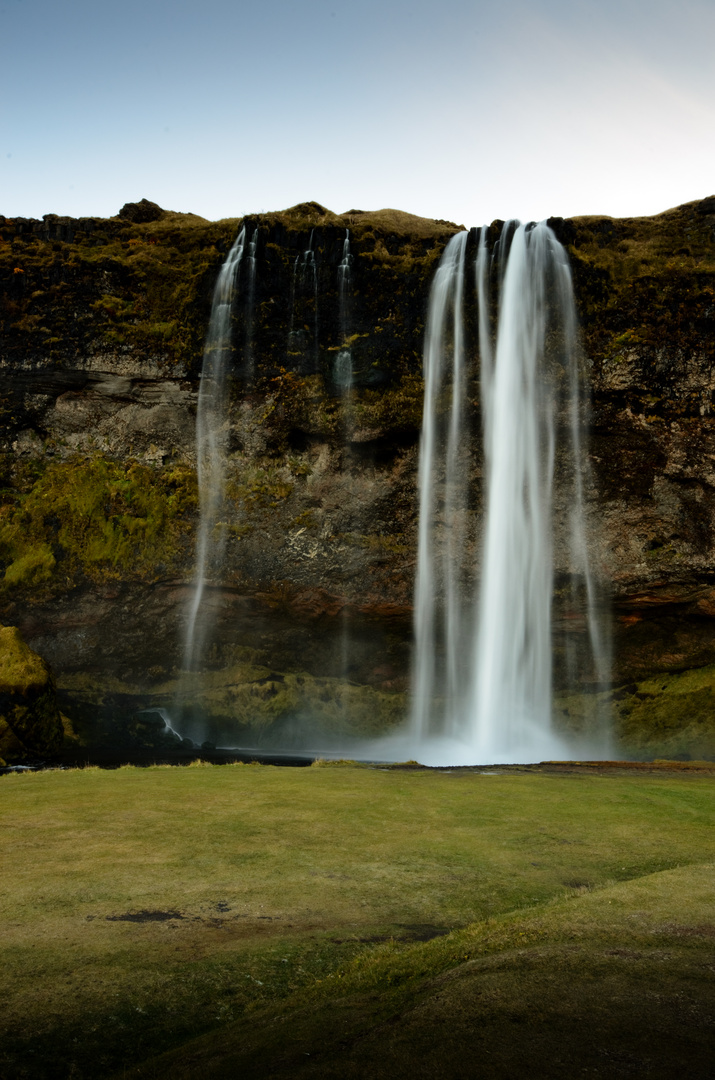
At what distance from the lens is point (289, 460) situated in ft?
106

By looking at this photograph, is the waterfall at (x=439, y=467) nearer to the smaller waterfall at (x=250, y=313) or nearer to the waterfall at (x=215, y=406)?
the smaller waterfall at (x=250, y=313)

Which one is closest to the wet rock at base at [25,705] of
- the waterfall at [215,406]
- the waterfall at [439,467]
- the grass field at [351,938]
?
the waterfall at [215,406]

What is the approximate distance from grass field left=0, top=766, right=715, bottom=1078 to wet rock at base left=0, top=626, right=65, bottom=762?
13.5 m

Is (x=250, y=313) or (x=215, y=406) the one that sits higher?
(x=250, y=313)

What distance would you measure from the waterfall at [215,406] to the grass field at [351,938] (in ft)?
68.6

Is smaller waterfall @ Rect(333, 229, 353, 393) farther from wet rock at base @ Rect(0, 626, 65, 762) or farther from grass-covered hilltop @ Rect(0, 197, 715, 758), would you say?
wet rock at base @ Rect(0, 626, 65, 762)

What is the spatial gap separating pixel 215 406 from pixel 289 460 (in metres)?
4.08

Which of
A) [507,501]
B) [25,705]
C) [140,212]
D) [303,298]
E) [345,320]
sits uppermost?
[140,212]

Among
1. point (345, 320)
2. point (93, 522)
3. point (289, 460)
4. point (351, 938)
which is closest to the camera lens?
point (351, 938)

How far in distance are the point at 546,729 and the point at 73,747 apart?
17.5 meters

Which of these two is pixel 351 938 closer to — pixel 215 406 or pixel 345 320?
pixel 345 320

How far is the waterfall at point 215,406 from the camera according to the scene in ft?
107

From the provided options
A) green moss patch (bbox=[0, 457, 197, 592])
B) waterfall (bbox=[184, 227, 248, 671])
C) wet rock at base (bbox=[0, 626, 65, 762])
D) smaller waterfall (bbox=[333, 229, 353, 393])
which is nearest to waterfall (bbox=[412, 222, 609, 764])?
smaller waterfall (bbox=[333, 229, 353, 393])

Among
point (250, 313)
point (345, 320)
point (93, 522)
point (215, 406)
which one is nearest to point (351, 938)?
point (345, 320)
